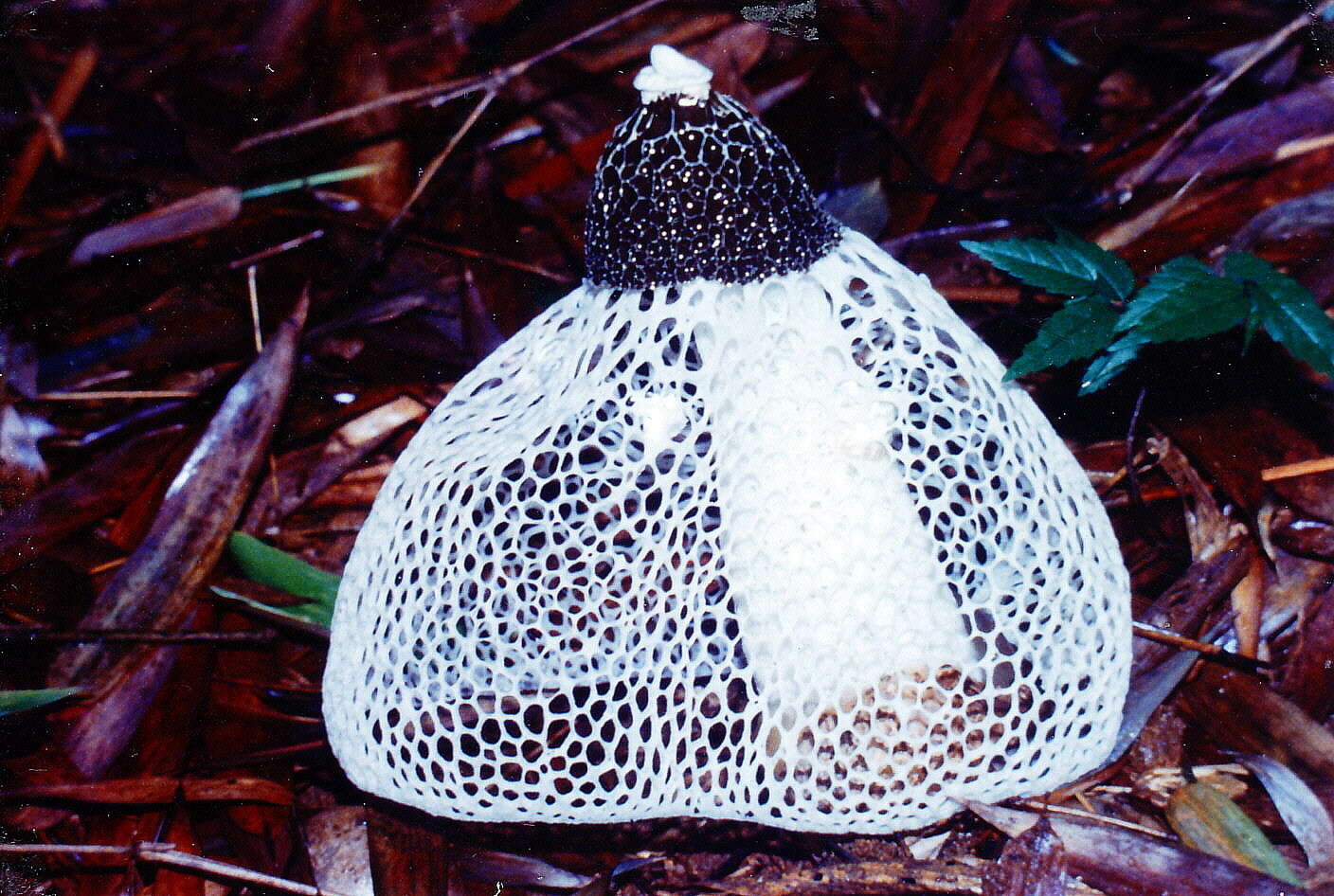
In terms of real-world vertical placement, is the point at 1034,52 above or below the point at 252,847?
above

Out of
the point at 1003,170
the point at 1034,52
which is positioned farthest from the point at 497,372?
the point at 1034,52

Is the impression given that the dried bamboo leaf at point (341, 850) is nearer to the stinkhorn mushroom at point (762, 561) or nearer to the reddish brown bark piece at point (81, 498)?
the stinkhorn mushroom at point (762, 561)

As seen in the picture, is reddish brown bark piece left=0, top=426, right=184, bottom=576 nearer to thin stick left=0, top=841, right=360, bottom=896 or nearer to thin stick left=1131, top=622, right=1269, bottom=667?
thin stick left=0, top=841, right=360, bottom=896

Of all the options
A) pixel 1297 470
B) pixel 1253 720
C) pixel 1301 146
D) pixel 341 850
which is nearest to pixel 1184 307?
pixel 1297 470

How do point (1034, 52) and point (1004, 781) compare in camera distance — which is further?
point (1034, 52)

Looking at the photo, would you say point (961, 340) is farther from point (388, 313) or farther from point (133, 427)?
point (133, 427)

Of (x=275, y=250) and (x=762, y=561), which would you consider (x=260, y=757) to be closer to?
(x=762, y=561)
